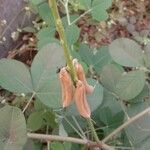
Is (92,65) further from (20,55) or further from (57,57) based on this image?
(20,55)

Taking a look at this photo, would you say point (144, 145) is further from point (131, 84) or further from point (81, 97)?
point (81, 97)

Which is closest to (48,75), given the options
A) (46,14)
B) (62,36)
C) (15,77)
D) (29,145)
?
(15,77)

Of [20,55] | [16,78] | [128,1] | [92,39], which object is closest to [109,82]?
[16,78]

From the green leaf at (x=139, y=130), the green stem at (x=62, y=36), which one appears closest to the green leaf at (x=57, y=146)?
the green leaf at (x=139, y=130)

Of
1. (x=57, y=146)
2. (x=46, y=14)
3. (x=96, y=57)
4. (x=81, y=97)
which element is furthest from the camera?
(x=46, y=14)

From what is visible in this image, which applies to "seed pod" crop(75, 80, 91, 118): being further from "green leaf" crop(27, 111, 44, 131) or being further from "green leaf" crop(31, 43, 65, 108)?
"green leaf" crop(27, 111, 44, 131)

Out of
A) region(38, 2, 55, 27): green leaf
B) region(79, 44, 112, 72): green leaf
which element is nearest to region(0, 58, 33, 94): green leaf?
region(79, 44, 112, 72): green leaf
